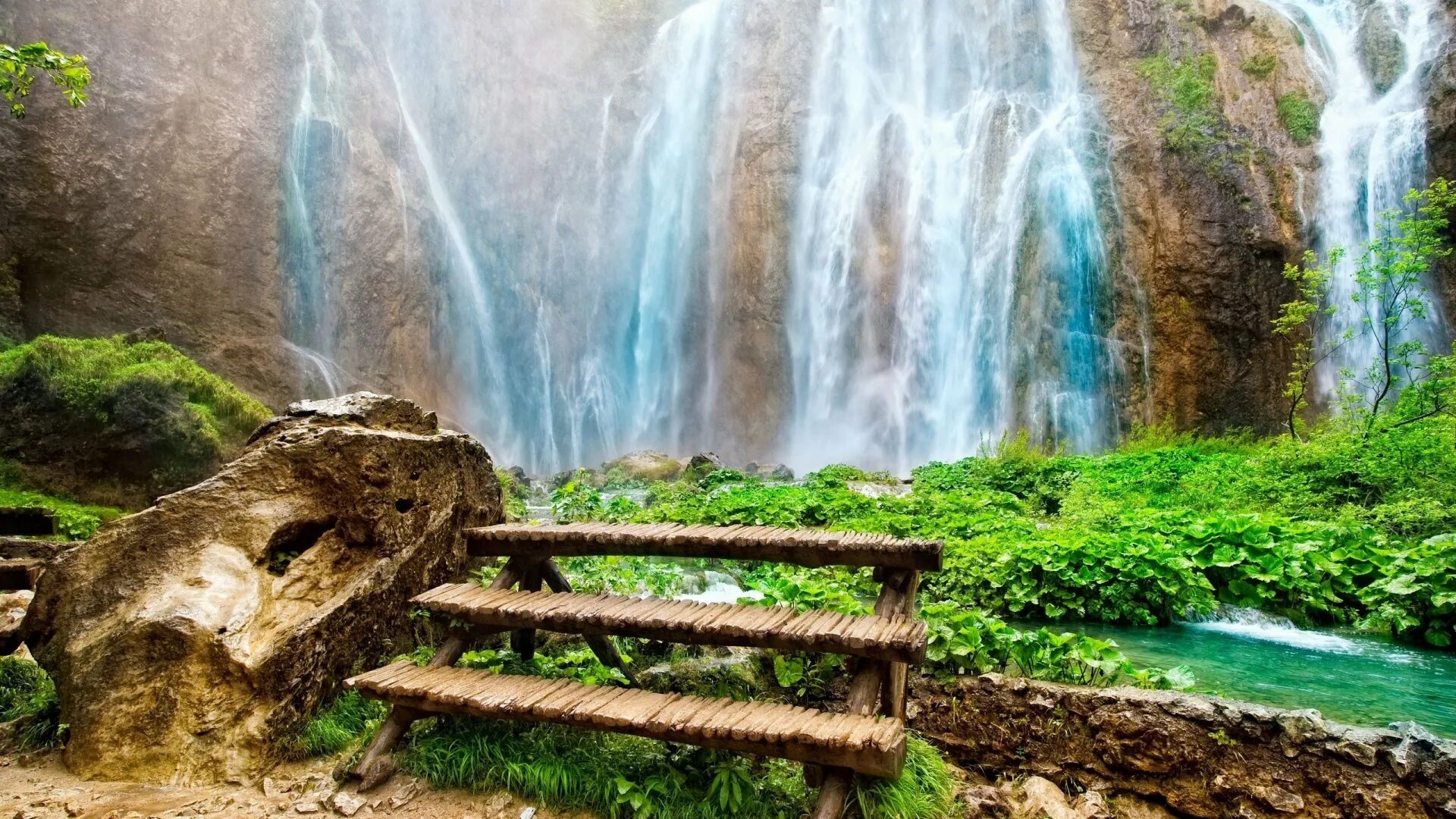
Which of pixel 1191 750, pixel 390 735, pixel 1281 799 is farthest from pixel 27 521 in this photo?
pixel 1281 799

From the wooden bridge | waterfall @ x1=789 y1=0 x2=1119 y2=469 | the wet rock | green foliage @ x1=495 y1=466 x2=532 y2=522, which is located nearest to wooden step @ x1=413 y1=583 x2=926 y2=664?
the wooden bridge

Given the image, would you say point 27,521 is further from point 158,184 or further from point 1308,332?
point 1308,332

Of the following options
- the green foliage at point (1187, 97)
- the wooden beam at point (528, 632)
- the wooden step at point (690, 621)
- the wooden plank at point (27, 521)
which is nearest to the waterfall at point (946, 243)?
the green foliage at point (1187, 97)

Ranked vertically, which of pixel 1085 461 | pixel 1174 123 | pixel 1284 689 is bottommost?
pixel 1284 689

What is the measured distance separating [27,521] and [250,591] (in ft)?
22.4

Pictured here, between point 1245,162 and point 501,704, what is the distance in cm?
2357

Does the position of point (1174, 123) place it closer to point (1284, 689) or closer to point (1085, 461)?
point (1085, 461)

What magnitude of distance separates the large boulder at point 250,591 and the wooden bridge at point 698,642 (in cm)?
44

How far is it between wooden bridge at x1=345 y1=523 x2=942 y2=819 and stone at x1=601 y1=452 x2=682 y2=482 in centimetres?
1532

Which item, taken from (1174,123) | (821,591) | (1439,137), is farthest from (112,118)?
(1439,137)

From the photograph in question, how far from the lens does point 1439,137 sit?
18047 millimetres

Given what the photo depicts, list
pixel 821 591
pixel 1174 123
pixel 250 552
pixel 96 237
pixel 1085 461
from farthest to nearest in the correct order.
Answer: pixel 1174 123
pixel 96 237
pixel 1085 461
pixel 821 591
pixel 250 552

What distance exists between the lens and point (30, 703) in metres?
4.07

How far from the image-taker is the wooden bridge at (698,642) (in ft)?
9.01
